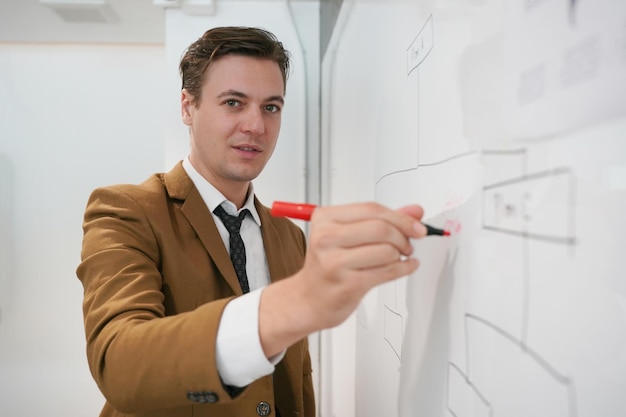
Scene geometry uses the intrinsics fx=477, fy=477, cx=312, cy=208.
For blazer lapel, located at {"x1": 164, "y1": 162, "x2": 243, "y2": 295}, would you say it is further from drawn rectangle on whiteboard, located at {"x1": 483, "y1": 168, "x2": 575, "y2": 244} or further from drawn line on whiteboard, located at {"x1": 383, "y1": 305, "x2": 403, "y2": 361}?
drawn rectangle on whiteboard, located at {"x1": 483, "y1": 168, "x2": 575, "y2": 244}

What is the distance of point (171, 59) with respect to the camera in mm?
1511

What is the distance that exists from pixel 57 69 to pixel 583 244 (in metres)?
1.83

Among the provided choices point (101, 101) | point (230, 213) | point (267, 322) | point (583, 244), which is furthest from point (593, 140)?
point (101, 101)

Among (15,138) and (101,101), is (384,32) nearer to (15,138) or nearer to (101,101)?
(101,101)

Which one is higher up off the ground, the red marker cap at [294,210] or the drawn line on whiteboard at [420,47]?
the drawn line on whiteboard at [420,47]

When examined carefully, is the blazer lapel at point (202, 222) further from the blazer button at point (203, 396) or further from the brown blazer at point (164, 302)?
the blazer button at point (203, 396)

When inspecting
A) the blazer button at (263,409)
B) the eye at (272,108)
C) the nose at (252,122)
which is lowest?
the blazer button at (263,409)

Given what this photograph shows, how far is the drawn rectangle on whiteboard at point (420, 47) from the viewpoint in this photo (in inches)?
22.3

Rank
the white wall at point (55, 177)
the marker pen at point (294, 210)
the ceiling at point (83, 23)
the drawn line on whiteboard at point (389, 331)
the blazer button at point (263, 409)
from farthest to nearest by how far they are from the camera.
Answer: the white wall at point (55, 177) < the ceiling at point (83, 23) < the blazer button at point (263, 409) < the drawn line on whiteboard at point (389, 331) < the marker pen at point (294, 210)

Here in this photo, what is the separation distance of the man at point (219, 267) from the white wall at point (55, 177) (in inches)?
31.0

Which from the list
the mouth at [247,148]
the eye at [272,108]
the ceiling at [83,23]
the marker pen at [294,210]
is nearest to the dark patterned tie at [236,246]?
the mouth at [247,148]

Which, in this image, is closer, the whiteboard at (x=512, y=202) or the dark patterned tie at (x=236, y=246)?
the whiteboard at (x=512, y=202)

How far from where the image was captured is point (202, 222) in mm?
823

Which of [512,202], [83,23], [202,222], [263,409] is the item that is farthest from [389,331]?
[83,23]
